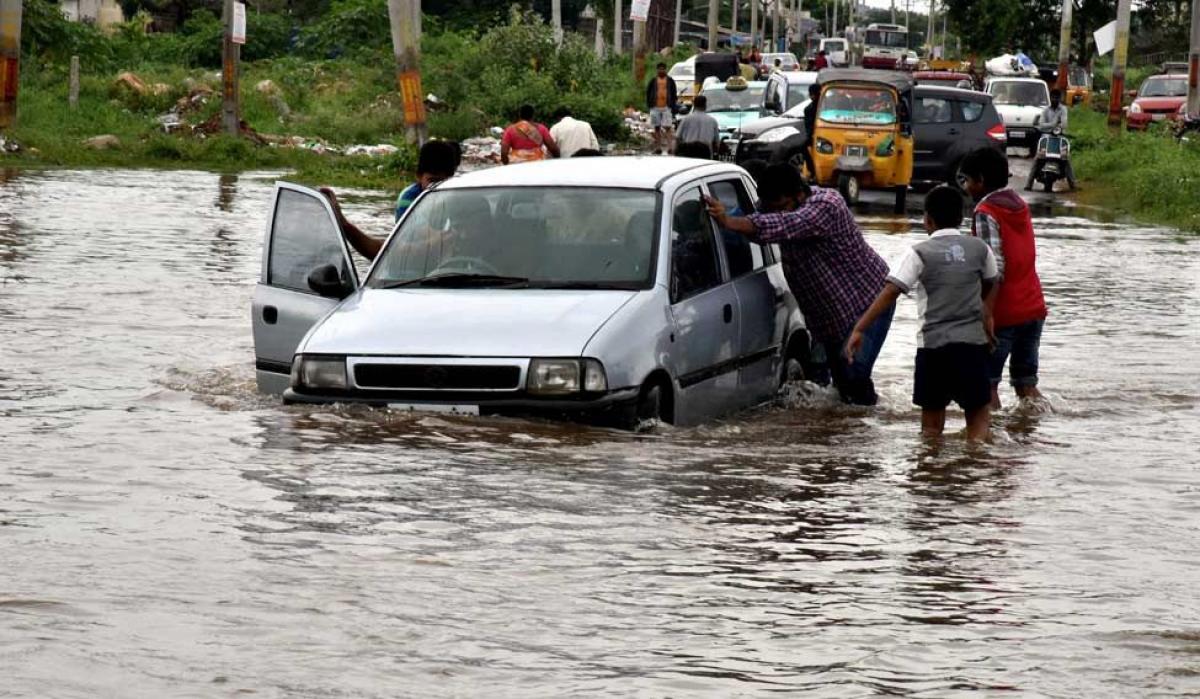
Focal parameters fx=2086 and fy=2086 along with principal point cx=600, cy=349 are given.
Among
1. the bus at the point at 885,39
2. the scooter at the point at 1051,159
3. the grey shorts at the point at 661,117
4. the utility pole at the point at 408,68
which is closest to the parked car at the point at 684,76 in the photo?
the grey shorts at the point at 661,117

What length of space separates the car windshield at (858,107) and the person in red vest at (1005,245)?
19995 mm

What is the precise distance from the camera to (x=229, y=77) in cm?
3769

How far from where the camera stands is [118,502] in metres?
8.30

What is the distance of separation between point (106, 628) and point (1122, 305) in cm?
1361

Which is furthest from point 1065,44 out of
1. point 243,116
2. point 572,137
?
point 572,137

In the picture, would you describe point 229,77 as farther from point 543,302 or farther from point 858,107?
point 543,302

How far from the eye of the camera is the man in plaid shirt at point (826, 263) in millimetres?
11023

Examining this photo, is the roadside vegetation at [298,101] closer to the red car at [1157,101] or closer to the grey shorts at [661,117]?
the grey shorts at [661,117]

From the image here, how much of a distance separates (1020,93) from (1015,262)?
129ft

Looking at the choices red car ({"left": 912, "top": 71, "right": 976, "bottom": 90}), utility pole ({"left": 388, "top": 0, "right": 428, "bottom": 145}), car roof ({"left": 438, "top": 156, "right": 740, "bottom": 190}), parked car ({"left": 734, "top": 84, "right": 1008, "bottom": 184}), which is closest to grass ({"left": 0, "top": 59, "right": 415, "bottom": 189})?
utility pole ({"left": 388, "top": 0, "right": 428, "bottom": 145})

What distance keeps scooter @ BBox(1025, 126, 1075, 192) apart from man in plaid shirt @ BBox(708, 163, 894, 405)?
23918 mm

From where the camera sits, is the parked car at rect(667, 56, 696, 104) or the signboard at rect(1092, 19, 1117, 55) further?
the parked car at rect(667, 56, 696, 104)

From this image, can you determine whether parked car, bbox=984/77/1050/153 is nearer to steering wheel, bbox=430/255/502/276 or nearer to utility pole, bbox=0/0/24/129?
utility pole, bbox=0/0/24/129

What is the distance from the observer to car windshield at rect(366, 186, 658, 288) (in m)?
10.1
